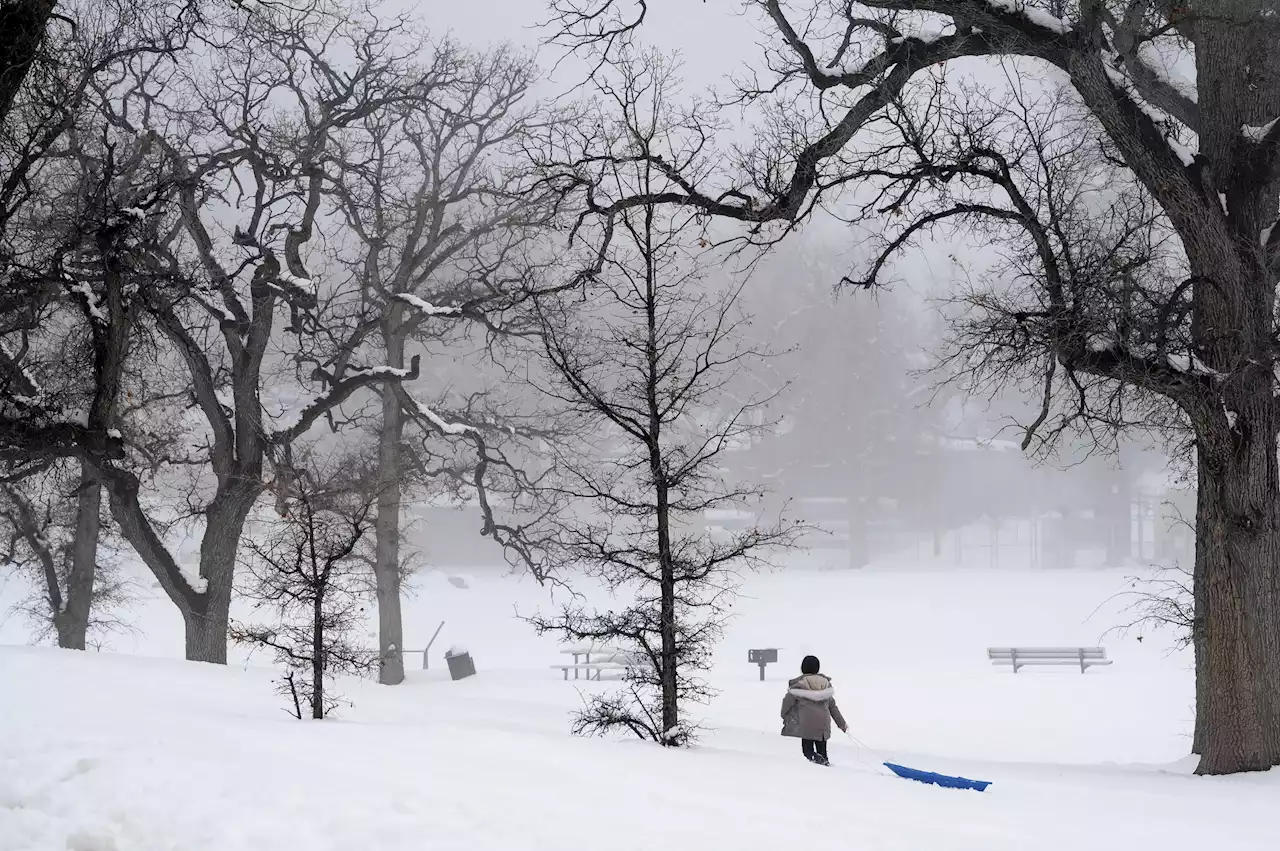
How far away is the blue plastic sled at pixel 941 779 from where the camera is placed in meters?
10.1

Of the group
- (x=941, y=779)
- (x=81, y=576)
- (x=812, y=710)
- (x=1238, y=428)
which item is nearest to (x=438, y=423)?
(x=81, y=576)

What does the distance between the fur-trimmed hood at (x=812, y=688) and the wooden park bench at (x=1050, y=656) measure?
17.0 m

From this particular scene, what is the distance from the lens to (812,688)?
40.1 ft

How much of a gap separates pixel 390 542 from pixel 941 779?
15.7 meters

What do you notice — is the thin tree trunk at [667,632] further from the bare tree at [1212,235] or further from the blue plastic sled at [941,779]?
the bare tree at [1212,235]

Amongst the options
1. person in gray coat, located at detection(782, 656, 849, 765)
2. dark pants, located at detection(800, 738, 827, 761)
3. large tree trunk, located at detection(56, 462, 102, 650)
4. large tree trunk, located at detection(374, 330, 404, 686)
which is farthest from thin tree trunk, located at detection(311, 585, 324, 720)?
large tree trunk, located at detection(56, 462, 102, 650)

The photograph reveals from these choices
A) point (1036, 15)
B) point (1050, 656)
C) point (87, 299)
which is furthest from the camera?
point (1050, 656)

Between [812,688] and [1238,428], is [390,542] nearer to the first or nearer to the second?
[812,688]

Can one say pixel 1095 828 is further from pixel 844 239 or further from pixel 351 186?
pixel 844 239

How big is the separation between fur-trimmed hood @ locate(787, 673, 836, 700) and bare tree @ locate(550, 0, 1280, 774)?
3858 mm

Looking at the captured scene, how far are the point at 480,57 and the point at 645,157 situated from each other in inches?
574

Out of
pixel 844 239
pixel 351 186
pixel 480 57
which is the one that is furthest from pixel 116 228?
pixel 844 239

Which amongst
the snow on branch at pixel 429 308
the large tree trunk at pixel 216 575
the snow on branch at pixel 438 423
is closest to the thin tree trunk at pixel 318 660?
the large tree trunk at pixel 216 575

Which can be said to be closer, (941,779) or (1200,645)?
(941,779)
